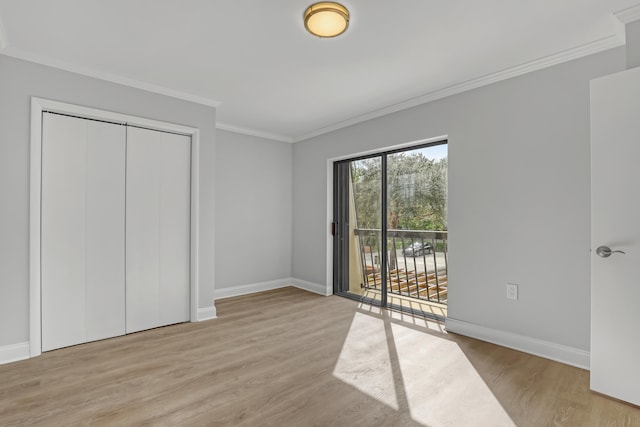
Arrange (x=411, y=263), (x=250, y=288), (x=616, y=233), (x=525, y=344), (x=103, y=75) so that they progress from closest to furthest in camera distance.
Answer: (x=616, y=233) < (x=525, y=344) < (x=103, y=75) < (x=411, y=263) < (x=250, y=288)

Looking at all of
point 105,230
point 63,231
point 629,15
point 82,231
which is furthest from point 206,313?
point 629,15

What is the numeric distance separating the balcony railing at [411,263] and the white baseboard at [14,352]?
142 inches

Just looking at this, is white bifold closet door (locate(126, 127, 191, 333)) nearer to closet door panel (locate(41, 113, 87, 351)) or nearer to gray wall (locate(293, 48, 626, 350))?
closet door panel (locate(41, 113, 87, 351))

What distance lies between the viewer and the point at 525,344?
2.76 metres

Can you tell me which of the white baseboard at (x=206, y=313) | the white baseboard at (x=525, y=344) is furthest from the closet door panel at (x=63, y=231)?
the white baseboard at (x=525, y=344)

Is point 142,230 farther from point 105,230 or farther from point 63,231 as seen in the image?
point 63,231

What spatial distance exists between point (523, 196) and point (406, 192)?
137 centimetres

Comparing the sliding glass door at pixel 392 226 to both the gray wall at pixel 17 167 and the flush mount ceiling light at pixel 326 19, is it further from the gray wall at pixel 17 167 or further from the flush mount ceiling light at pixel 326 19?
the gray wall at pixel 17 167

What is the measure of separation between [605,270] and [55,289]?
13.9 feet

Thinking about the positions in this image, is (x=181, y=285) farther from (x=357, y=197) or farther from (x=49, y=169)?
(x=357, y=197)

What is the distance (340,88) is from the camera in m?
3.32

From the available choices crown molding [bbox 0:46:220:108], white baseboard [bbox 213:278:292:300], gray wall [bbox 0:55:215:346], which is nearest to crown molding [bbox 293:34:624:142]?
crown molding [bbox 0:46:220:108]

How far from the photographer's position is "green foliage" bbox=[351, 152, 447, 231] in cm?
367

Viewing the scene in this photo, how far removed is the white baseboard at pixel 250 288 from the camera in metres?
4.58
